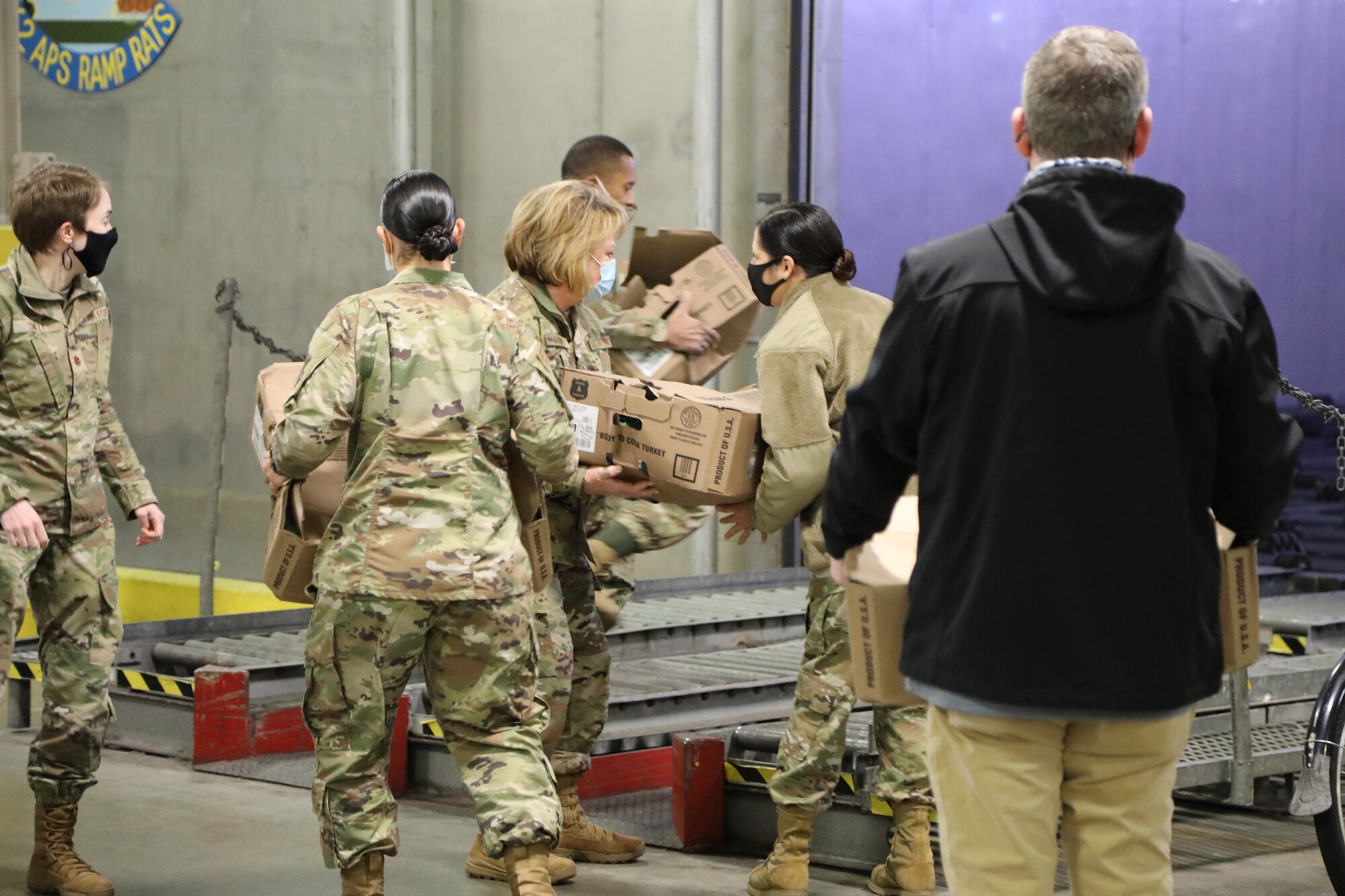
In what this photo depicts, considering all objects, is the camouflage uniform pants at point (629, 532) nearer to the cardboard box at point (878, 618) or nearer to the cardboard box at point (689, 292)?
the cardboard box at point (689, 292)

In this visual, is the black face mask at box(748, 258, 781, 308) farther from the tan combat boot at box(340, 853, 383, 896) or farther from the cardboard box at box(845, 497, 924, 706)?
the cardboard box at box(845, 497, 924, 706)

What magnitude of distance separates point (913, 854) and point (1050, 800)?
233cm

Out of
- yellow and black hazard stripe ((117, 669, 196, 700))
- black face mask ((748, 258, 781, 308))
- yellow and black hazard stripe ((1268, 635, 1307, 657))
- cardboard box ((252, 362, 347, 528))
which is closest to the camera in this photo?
cardboard box ((252, 362, 347, 528))

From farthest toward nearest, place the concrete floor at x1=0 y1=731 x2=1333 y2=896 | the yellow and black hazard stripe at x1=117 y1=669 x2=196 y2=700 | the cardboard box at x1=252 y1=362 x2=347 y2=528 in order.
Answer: the yellow and black hazard stripe at x1=117 y1=669 x2=196 y2=700
the concrete floor at x1=0 y1=731 x2=1333 y2=896
the cardboard box at x1=252 y1=362 x2=347 y2=528

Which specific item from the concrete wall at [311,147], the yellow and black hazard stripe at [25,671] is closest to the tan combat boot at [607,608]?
the yellow and black hazard stripe at [25,671]

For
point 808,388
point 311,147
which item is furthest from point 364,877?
point 311,147

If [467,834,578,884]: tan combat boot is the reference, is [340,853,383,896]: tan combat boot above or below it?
above

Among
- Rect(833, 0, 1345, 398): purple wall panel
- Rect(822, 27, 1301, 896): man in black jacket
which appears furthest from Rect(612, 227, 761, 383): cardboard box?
Rect(833, 0, 1345, 398): purple wall panel

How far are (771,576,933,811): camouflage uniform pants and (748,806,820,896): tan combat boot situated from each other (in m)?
0.06

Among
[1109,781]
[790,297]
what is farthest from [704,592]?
[1109,781]

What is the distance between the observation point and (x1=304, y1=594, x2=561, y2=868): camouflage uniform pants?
4.02 meters

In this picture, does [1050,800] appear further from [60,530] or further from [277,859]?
[277,859]

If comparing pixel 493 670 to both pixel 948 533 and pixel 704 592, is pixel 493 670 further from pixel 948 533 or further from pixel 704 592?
pixel 704 592

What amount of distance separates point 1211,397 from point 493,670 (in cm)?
201
